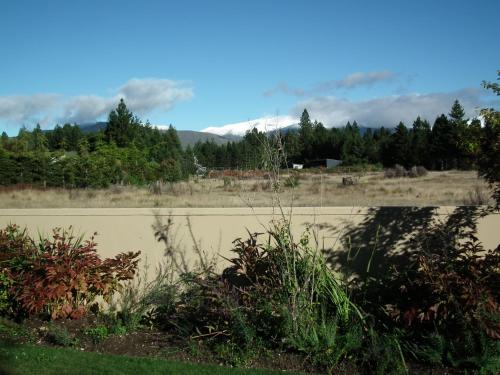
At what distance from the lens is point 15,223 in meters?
7.93

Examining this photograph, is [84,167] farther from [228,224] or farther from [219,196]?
[228,224]

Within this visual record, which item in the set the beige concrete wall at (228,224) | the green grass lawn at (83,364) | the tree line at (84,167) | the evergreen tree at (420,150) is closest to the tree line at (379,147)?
the evergreen tree at (420,150)

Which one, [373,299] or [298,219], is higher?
[298,219]

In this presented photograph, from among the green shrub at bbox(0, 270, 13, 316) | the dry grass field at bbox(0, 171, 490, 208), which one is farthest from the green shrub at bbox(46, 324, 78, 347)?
the dry grass field at bbox(0, 171, 490, 208)

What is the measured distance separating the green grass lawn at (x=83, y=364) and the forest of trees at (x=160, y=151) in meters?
2.29

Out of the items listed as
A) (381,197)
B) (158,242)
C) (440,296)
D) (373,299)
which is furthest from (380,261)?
(381,197)

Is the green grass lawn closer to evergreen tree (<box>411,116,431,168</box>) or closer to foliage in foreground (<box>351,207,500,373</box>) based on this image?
foliage in foreground (<box>351,207,500,373</box>)

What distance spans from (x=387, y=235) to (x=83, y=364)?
354 cm

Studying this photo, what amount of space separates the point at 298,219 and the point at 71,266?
109 inches

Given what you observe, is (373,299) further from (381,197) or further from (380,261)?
(381,197)

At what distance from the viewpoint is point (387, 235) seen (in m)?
6.29

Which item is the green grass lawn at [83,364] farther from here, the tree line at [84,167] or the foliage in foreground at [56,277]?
the tree line at [84,167]

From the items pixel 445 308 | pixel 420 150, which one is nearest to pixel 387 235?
pixel 445 308

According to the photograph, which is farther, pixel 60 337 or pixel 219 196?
pixel 219 196
